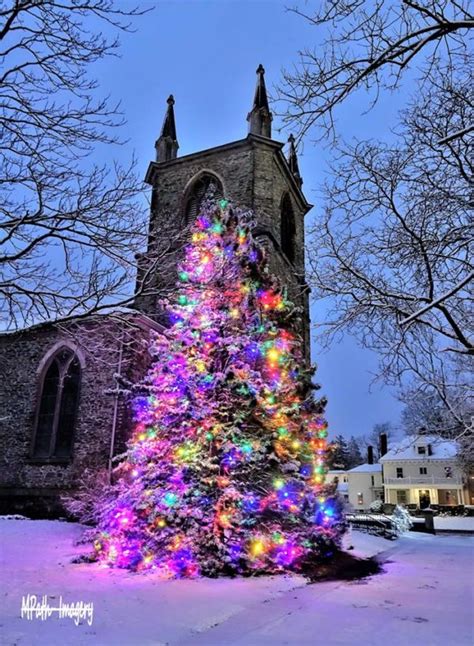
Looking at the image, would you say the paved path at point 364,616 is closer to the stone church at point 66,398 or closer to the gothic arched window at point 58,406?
the stone church at point 66,398

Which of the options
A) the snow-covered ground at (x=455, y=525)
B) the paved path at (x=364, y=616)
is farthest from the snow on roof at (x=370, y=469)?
the paved path at (x=364, y=616)

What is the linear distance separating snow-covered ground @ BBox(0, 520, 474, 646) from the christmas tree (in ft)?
1.88

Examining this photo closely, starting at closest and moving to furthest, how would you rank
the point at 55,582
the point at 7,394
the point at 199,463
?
the point at 55,582 < the point at 199,463 < the point at 7,394

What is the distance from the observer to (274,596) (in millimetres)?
6977

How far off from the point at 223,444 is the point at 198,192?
48.7ft

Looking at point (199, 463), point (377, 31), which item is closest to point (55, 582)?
point (199, 463)

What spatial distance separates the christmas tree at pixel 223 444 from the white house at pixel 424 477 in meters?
35.3

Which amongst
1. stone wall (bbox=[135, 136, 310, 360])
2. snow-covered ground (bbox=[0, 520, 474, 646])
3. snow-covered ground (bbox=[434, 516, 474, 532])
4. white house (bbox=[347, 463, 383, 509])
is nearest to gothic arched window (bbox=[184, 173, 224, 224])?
stone wall (bbox=[135, 136, 310, 360])

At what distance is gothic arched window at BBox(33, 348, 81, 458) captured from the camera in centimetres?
1420

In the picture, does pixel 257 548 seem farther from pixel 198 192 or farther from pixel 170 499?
pixel 198 192

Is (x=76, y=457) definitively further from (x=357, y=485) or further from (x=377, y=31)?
(x=357, y=485)

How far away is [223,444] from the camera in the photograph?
8734mm

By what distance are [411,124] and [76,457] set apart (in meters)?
11.8

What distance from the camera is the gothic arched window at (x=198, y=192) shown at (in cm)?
2072
